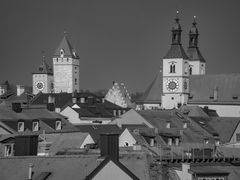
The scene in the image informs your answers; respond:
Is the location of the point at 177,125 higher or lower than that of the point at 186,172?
lower

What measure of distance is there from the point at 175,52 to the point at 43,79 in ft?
171

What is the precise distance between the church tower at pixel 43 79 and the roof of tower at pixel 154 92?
41.0 m

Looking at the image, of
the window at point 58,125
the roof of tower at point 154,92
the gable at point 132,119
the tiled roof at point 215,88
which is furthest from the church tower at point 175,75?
the window at point 58,125

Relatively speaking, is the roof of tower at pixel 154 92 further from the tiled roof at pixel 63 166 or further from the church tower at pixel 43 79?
the tiled roof at pixel 63 166

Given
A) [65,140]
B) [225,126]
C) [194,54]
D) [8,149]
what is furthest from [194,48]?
[8,149]

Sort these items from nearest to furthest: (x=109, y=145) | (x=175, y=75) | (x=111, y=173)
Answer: (x=111, y=173), (x=109, y=145), (x=175, y=75)

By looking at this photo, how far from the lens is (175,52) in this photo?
13862cm

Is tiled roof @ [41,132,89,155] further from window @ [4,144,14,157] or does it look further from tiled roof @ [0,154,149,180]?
tiled roof @ [0,154,149,180]

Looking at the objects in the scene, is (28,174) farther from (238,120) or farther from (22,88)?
(22,88)

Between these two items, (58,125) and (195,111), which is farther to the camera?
(195,111)

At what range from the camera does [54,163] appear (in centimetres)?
3144

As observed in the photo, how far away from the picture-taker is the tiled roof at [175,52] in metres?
138

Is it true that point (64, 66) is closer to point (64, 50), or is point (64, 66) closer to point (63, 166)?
point (64, 50)

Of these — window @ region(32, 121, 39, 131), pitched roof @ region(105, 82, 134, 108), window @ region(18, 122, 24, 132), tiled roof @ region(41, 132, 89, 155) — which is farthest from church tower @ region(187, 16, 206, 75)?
tiled roof @ region(41, 132, 89, 155)
